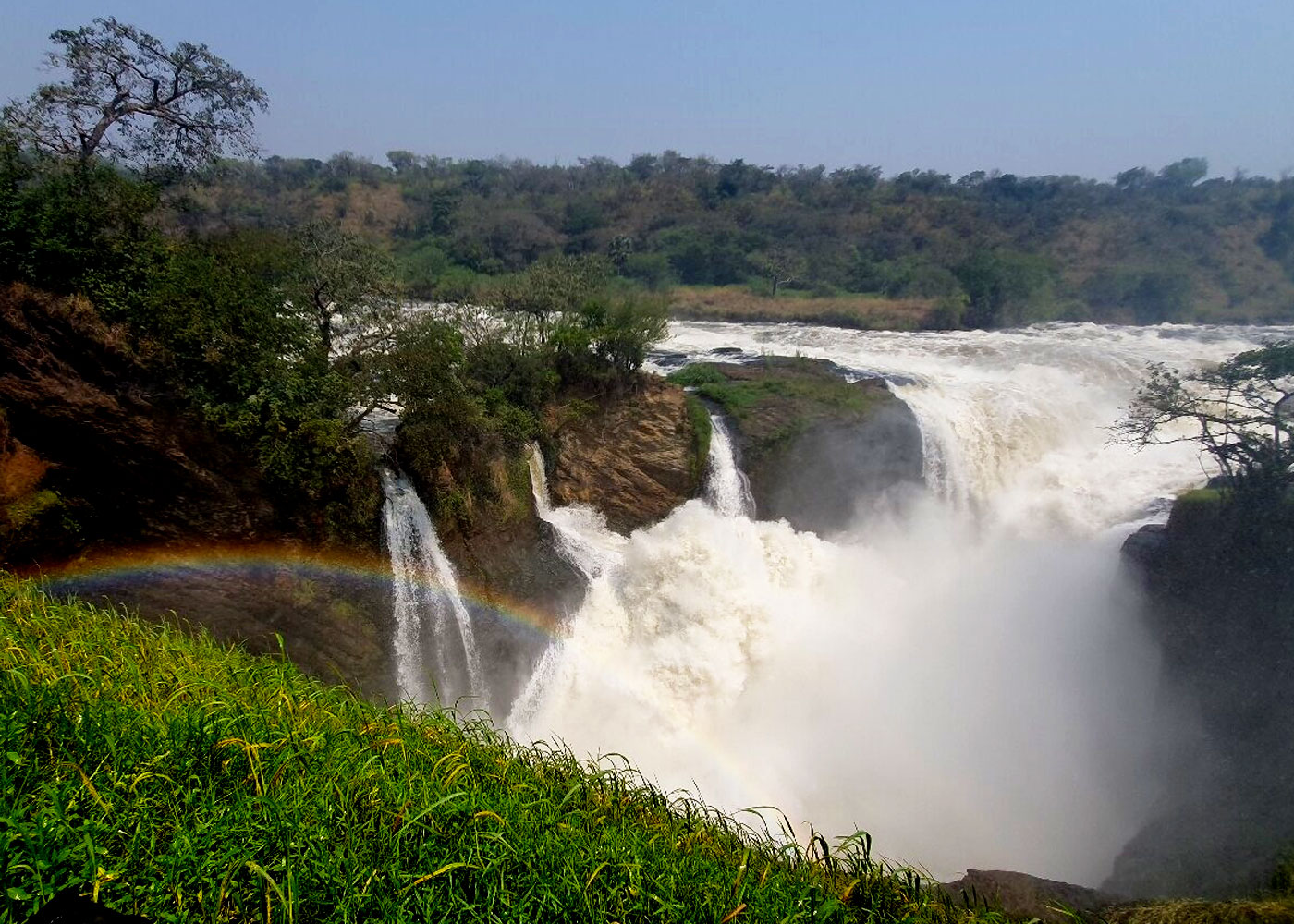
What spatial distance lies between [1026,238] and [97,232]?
48338 millimetres

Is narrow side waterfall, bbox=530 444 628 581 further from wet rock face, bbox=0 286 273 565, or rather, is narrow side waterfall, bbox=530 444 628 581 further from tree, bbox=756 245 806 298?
tree, bbox=756 245 806 298

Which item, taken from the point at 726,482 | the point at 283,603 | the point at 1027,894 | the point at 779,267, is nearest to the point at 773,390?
the point at 726,482

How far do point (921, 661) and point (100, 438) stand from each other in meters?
11.9

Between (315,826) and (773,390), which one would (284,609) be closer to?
(315,826)

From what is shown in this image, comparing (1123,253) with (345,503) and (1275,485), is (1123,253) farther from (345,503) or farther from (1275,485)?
(345,503)

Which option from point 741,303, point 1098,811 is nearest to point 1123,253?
point 741,303

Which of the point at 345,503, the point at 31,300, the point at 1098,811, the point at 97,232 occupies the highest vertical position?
the point at 97,232

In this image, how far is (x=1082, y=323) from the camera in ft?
104

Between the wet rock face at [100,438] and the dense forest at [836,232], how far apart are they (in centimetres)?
1475

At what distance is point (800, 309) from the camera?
32125mm

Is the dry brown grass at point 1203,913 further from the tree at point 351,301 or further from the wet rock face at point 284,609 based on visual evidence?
the tree at point 351,301

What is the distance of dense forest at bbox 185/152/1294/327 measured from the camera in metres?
33.8

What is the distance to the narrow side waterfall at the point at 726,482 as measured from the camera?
1380 centimetres

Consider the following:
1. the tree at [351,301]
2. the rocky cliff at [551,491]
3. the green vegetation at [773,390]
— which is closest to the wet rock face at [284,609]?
the rocky cliff at [551,491]
